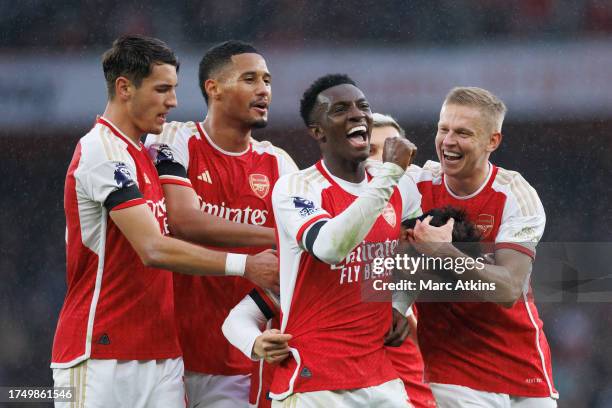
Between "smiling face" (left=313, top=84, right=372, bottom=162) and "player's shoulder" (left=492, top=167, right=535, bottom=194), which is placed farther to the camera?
"player's shoulder" (left=492, top=167, right=535, bottom=194)

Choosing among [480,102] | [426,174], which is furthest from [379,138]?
[480,102]

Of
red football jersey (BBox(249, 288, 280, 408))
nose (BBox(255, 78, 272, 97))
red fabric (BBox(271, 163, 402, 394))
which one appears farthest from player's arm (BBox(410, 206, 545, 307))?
nose (BBox(255, 78, 272, 97))

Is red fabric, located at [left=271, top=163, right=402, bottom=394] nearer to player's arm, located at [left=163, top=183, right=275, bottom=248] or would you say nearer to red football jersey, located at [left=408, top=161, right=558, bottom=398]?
player's arm, located at [left=163, top=183, right=275, bottom=248]

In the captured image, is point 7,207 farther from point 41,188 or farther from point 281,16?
point 281,16

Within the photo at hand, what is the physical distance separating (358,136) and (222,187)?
0.97 m

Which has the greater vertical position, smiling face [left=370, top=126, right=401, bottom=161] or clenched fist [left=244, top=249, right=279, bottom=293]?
smiling face [left=370, top=126, right=401, bottom=161]

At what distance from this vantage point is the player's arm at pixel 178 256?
403 centimetres

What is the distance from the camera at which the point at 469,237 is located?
4.33m

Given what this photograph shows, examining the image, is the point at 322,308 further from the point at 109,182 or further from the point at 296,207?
the point at 109,182

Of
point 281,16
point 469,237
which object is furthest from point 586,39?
point 469,237

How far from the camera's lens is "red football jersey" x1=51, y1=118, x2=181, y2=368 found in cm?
411

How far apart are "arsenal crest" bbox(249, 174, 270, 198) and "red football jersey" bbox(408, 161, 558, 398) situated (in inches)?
28.4

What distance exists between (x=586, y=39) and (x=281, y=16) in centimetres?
304

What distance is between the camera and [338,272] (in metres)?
3.86
